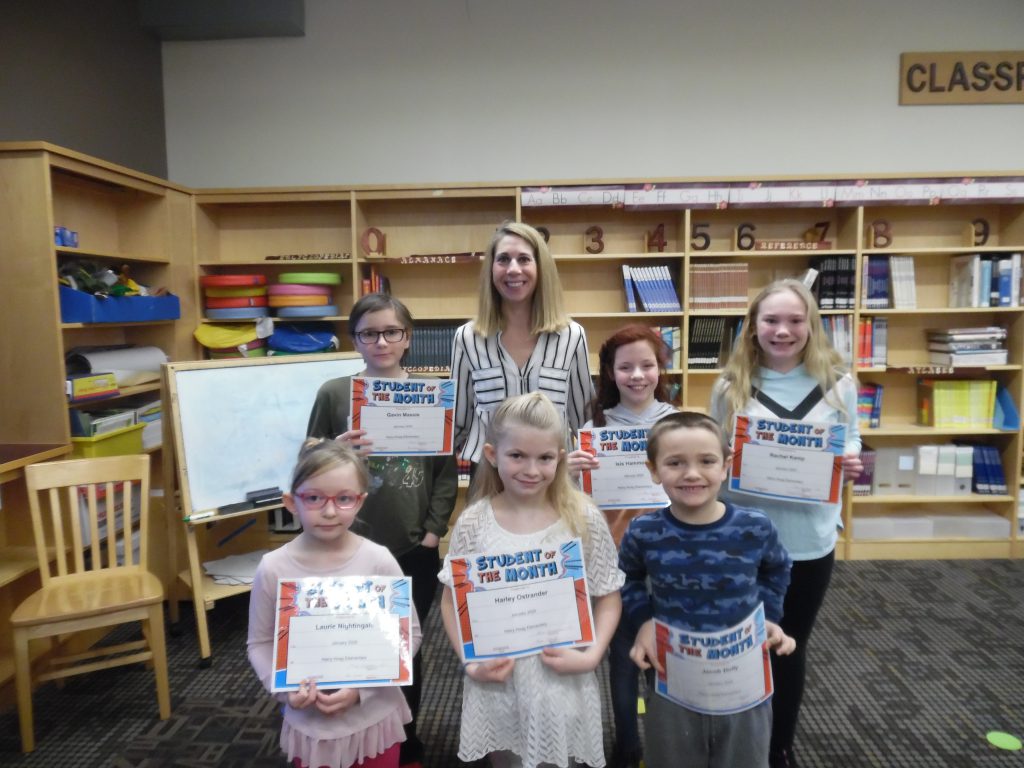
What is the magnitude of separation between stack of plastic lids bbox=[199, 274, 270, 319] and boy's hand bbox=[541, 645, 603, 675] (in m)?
3.05

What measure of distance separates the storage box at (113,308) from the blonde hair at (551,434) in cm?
226

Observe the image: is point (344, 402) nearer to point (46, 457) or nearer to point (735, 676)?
point (735, 676)

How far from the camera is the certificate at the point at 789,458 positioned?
1.58 meters

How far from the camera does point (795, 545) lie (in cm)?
166

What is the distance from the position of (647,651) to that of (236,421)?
2.18 meters

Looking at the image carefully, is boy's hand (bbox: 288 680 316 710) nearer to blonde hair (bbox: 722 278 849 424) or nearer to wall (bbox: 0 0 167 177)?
blonde hair (bbox: 722 278 849 424)

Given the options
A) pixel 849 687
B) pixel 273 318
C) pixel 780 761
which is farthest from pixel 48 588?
pixel 849 687

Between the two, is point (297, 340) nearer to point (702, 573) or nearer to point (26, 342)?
point (26, 342)

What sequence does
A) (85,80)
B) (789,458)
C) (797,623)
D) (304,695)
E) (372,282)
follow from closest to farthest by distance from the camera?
(304,695) → (789,458) → (797,623) → (85,80) → (372,282)

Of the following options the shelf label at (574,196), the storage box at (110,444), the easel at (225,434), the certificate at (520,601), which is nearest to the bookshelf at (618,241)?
the shelf label at (574,196)

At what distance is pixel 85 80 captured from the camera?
130 inches

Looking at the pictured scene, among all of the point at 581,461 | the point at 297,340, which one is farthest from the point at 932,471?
the point at 297,340

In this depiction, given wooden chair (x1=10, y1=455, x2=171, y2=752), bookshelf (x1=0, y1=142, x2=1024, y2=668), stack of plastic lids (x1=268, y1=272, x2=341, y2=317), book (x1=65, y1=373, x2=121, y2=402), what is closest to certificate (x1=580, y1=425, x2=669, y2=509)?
wooden chair (x1=10, y1=455, x2=171, y2=752)

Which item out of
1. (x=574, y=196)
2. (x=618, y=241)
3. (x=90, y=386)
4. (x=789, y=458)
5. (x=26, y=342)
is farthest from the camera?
(x=618, y=241)
